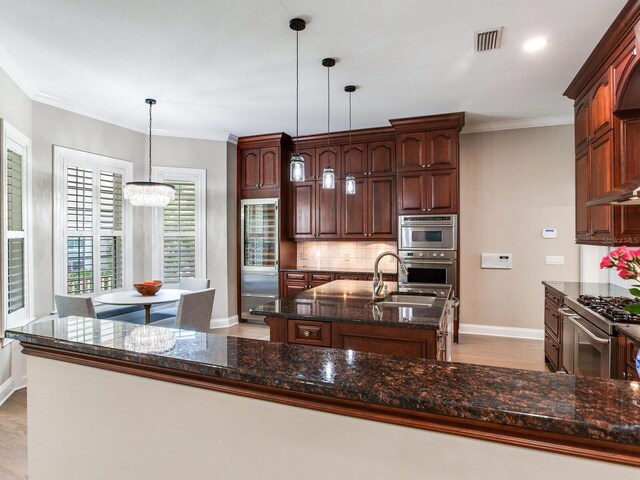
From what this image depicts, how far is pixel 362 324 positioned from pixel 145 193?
2.89m

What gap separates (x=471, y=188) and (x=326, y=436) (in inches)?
191

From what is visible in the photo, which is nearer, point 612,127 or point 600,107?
point 612,127

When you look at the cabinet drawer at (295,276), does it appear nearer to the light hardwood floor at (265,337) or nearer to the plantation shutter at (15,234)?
the light hardwood floor at (265,337)

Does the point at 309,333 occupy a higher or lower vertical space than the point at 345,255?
lower

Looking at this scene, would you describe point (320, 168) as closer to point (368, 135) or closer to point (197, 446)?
point (368, 135)

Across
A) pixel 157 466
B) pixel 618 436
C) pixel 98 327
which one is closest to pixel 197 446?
pixel 157 466

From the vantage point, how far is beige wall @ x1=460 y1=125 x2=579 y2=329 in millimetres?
4719

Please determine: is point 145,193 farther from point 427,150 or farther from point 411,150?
point 427,150

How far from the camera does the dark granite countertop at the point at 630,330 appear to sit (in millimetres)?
1989

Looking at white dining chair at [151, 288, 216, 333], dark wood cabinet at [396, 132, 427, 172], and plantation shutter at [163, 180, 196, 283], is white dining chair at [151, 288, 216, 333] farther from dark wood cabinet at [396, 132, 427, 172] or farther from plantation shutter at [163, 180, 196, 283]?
dark wood cabinet at [396, 132, 427, 172]

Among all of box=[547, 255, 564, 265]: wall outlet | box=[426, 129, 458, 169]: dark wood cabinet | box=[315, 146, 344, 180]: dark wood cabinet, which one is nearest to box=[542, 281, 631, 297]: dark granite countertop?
box=[547, 255, 564, 265]: wall outlet

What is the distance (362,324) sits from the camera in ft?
6.89

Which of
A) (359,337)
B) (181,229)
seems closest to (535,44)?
(359,337)

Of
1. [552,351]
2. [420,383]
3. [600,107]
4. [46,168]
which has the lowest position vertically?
[552,351]
